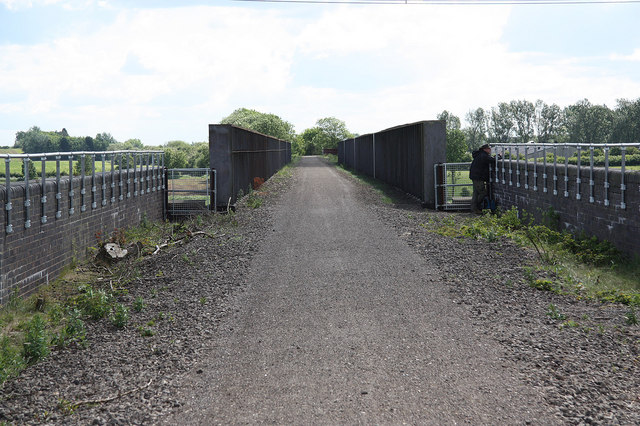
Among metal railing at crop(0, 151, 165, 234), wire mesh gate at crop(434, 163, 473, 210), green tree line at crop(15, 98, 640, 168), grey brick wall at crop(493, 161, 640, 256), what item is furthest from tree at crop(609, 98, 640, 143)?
metal railing at crop(0, 151, 165, 234)

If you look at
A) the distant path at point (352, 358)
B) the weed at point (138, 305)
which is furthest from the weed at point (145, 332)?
the weed at point (138, 305)

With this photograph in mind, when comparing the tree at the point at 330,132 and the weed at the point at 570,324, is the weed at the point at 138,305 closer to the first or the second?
the weed at the point at 570,324

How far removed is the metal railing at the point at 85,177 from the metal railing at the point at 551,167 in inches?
371

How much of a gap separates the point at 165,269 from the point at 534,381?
263 inches

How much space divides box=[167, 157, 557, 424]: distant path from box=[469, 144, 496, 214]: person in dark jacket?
7.85 m

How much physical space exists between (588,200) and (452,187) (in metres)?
6.13

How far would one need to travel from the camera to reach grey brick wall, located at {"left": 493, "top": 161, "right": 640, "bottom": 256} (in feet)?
35.5

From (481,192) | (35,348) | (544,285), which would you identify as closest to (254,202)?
(481,192)

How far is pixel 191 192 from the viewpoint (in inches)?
738

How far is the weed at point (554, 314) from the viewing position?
289 inches

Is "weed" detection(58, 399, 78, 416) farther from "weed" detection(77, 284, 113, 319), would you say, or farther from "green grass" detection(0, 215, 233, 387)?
"weed" detection(77, 284, 113, 319)

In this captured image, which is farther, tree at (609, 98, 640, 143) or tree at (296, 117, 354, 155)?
tree at (296, 117, 354, 155)

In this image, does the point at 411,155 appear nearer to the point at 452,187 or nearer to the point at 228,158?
the point at 452,187

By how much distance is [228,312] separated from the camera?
25.2 feet
